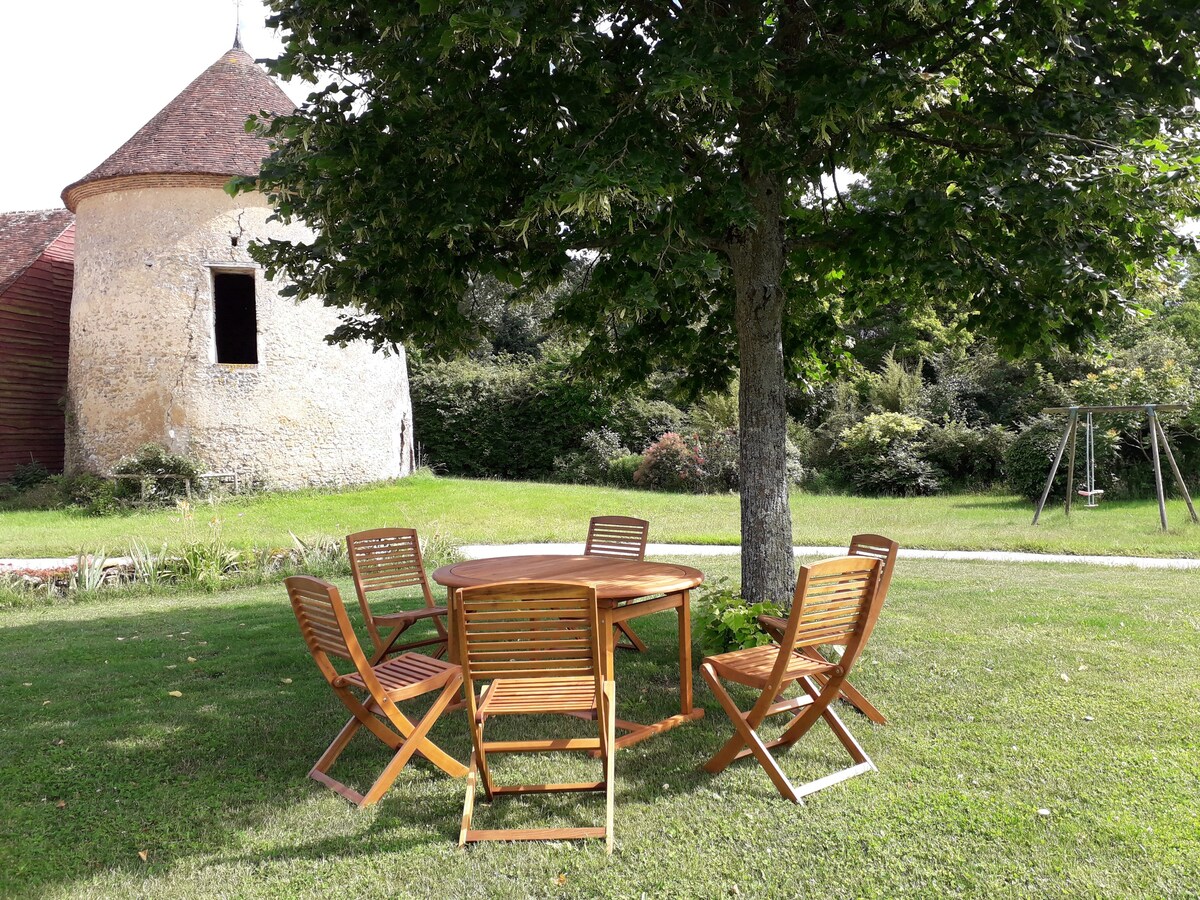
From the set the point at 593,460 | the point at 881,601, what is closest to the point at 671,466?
the point at 593,460

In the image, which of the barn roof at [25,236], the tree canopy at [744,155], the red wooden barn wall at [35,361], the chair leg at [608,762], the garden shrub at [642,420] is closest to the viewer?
the chair leg at [608,762]

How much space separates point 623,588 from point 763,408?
204 cm

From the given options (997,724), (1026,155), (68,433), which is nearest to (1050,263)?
(1026,155)

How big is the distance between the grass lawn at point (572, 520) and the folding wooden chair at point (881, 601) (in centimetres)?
717

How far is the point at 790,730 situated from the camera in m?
4.17

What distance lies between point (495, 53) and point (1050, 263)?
11.0 ft

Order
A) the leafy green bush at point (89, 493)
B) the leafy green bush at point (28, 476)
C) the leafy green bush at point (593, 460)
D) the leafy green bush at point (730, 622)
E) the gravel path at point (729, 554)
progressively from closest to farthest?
the leafy green bush at point (730, 622), the gravel path at point (729, 554), the leafy green bush at point (89, 493), the leafy green bush at point (28, 476), the leafy green bush at point (593, 460)

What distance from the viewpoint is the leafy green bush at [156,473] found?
16.9 m

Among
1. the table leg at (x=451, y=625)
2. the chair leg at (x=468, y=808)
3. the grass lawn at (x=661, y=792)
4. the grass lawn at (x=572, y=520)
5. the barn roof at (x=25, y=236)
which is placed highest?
the barn roof at (x=25, y=236)

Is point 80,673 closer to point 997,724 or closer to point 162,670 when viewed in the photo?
point 162,670

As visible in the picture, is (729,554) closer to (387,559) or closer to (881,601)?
(387,559)

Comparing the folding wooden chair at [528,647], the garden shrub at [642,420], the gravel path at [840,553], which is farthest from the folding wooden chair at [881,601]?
the garden shrub at [642,420]

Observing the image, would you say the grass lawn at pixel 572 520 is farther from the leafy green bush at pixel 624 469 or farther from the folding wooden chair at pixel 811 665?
the folding wooden chair at pixel 811 665

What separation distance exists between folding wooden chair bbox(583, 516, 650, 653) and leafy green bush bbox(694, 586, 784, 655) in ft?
3.23
